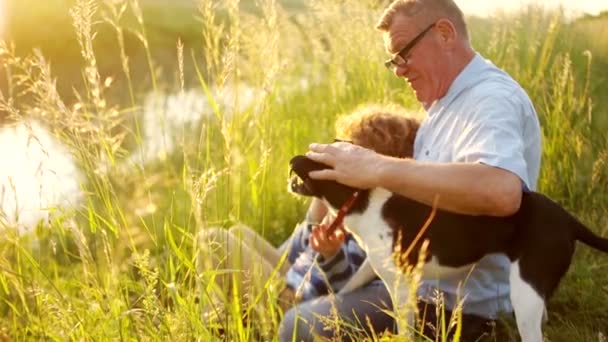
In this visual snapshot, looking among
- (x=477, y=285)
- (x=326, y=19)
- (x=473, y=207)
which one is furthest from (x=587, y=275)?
(x=326, y=19)

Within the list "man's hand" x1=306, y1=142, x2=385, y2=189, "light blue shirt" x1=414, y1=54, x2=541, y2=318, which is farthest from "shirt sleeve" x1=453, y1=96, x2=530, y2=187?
"man's hand" x1=306, y1=142, x2=385, y2=189

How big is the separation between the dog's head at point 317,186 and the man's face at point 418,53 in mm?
555

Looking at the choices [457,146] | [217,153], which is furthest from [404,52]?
[217,153]

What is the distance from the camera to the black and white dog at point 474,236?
2797 mm

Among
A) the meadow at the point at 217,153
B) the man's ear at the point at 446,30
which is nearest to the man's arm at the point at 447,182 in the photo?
the meadow at the point at 217,153

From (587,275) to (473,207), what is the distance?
51.9 inches

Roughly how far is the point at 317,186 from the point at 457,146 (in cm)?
61

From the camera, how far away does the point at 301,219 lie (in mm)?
5270

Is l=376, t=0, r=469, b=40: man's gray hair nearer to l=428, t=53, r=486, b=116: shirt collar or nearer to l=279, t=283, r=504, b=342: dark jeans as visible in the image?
l=428, t=53, r=486, b=116: shirt collar

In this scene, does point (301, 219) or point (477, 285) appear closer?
point (477, 285)

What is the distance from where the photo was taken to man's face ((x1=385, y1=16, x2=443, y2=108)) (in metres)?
3.39

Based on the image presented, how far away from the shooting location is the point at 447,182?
2.77 metres

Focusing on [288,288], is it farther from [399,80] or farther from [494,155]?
[399,80]

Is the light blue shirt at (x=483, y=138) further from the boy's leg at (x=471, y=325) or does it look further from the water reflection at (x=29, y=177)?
the water reflection at (x=29, y=177)
